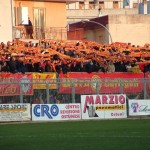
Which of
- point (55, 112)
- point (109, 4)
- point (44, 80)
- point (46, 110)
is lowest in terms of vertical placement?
point (55, 112)

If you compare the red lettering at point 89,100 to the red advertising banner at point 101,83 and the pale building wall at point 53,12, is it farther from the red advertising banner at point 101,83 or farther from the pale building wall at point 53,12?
the pale building wall at point 53,12

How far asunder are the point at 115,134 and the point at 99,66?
43.2ft

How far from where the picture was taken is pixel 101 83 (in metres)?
33.6

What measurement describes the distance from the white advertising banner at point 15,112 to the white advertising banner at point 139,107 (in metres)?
5.49

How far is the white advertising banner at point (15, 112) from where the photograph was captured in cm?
3161

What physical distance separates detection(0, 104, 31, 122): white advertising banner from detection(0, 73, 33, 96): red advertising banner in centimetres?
62

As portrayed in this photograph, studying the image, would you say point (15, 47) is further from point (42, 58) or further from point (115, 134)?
point (115, 134)

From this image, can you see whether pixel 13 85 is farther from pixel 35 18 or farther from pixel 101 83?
pixel 35 18

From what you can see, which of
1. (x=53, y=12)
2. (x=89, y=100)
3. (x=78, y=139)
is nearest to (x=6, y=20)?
(x=53, y=12)

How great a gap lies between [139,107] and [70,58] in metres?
4.52

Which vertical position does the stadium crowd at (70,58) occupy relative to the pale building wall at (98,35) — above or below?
below

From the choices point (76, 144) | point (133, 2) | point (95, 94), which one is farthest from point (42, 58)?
point (133, 2)

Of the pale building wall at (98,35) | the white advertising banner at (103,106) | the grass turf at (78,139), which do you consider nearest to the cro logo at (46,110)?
the white advertising banner at (103,106)

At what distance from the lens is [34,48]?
3575cm
